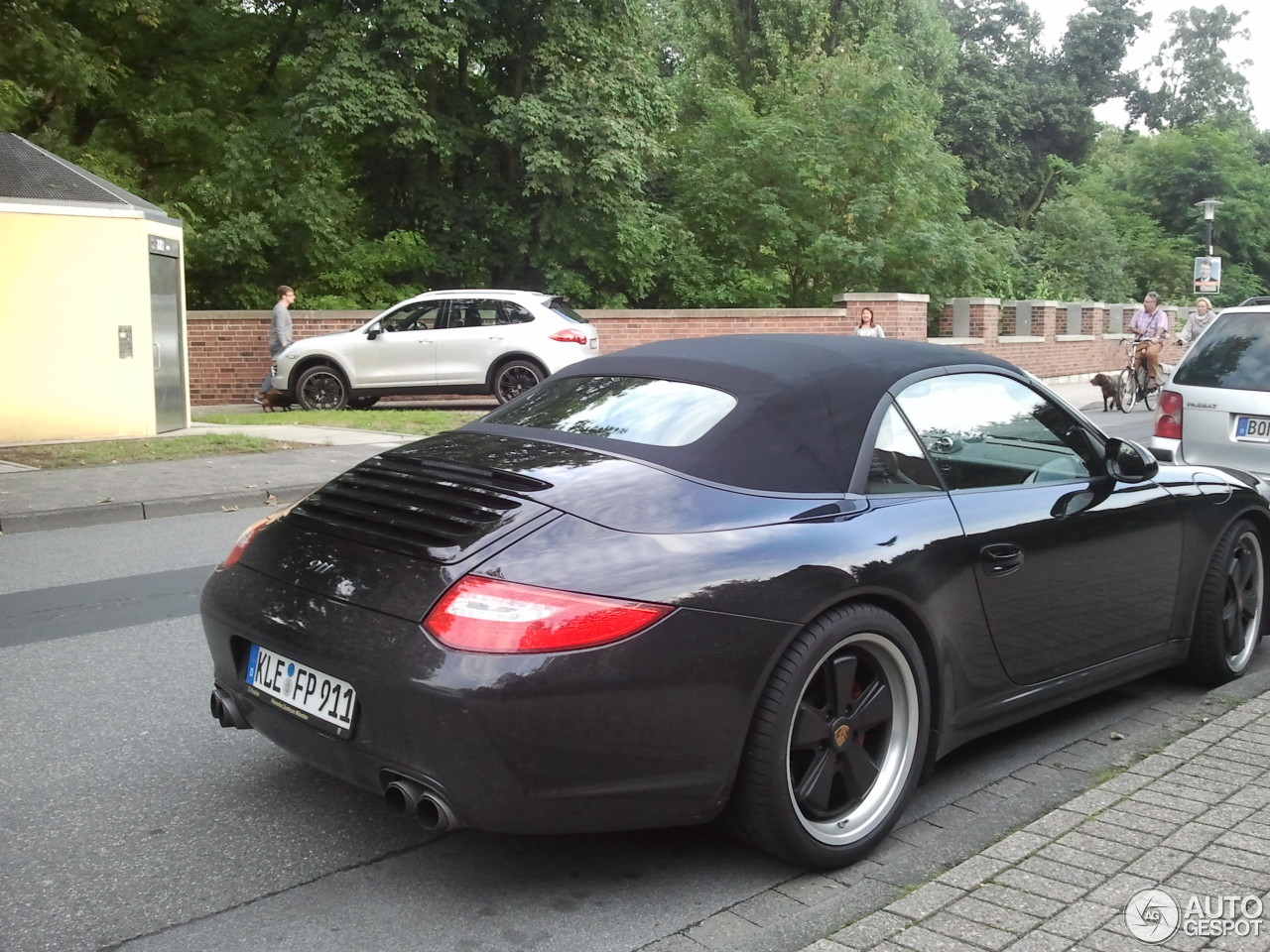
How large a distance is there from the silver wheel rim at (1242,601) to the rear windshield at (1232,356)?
2.90m

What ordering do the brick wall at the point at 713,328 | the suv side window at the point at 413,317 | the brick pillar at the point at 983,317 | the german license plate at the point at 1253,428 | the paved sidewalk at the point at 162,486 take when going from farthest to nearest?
the brick pillar at the point at 983,317 < the brick wall at the point at 713,328 < the suv side window at the point at 413,317 < the paved sidewalk at the point at 162,486 < the german license plate at the point at 1253,428

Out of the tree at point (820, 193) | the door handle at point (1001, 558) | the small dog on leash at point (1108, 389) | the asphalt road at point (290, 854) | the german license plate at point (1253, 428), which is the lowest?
the asphalt road at point (290, 854)

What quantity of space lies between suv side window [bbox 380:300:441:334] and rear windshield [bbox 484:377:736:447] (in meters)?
15.1

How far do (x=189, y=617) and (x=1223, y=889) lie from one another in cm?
500

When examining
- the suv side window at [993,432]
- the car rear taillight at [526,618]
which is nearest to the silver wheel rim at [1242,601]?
the suv side window at [993,432]

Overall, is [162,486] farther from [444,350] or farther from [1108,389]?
[1108,389]

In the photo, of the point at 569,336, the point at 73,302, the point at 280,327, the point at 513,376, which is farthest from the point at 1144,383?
the point at 73,302

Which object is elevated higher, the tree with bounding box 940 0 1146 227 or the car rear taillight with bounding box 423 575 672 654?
the tree with bounding box 940 0 1146 227

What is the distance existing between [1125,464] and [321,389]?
16401mm

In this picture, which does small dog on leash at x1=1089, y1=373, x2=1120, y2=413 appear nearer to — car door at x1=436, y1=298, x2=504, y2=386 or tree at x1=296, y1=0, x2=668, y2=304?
tree at x1=296, y1=0, x2=668, y2=304

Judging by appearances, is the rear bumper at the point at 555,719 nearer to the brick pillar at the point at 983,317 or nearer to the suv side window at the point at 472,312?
the suv side window at the point at 472,312

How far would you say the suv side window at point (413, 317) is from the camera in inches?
757

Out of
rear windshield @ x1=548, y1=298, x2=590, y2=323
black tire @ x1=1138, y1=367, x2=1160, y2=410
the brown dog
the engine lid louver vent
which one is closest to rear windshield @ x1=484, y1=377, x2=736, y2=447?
the engine lid louver vent

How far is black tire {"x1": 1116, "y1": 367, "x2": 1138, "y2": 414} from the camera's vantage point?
838 inches
